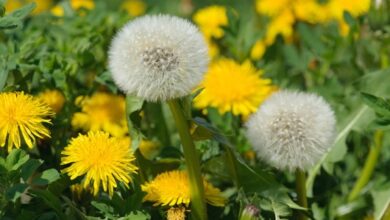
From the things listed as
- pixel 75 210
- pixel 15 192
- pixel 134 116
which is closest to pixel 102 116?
pixel 134 116

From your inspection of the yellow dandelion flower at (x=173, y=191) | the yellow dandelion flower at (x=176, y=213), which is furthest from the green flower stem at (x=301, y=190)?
the yellow dandelion flower at (x=176, y=213)

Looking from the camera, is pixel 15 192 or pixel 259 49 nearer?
pixel 15 192

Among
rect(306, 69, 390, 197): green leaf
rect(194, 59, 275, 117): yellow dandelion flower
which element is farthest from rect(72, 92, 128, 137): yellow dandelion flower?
rect(306, 69, 390, 197): green leaf

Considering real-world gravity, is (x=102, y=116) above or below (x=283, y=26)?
below

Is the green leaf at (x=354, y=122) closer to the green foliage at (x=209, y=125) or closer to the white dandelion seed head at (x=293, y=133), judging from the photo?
the green foliage at (x=209, y=125)

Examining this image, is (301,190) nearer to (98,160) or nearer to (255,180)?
(255,180)

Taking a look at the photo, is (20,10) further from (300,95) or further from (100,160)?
(300,95)

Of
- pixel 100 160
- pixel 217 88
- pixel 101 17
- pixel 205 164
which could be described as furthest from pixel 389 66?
pixel 100 160
